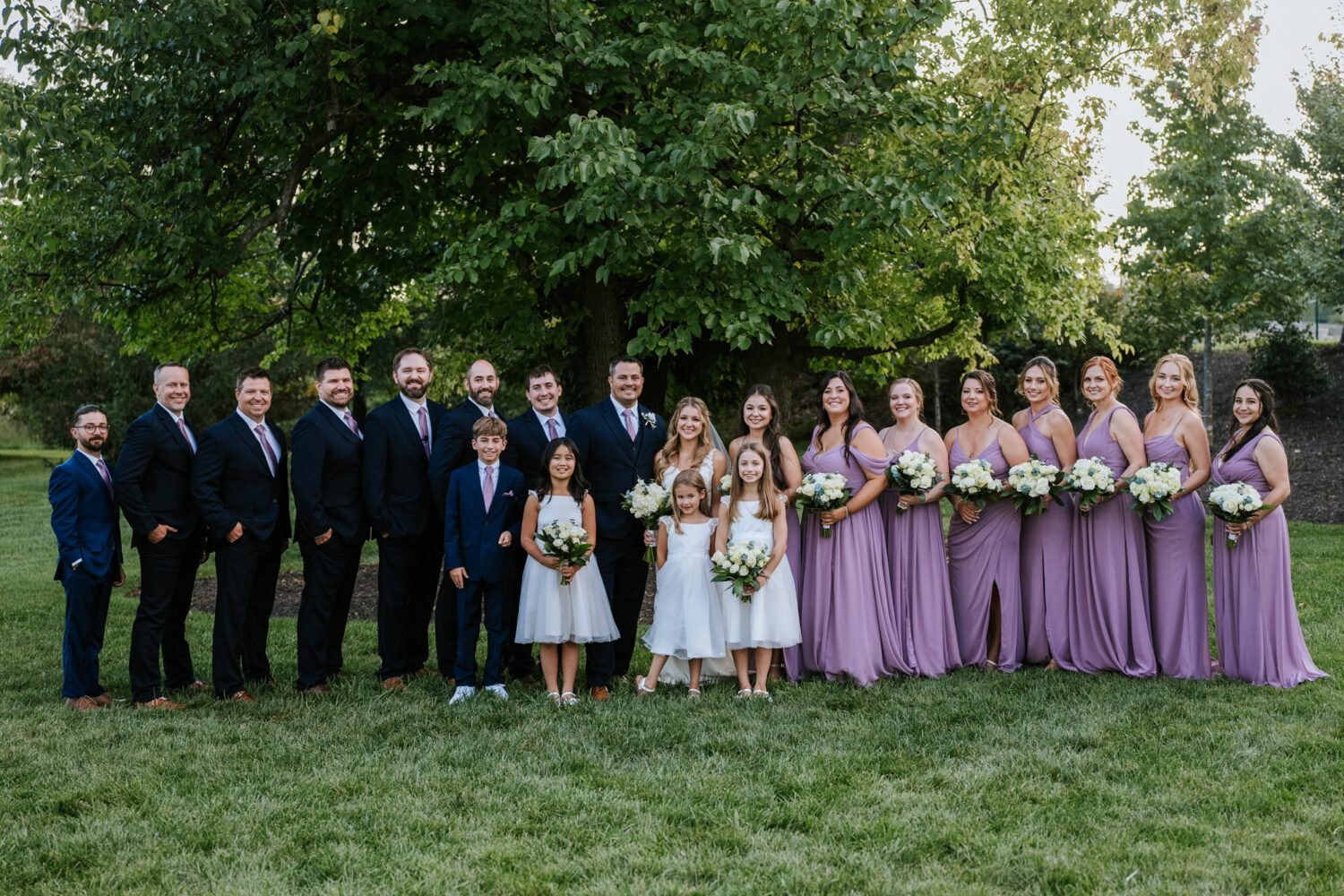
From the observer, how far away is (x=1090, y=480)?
7.09 m

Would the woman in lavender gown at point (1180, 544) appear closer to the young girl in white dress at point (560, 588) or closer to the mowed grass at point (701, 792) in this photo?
the mowed grass at point (701, 792)

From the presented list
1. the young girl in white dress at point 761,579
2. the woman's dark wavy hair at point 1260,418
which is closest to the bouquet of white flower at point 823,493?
the young girl in white dress at point 761,579

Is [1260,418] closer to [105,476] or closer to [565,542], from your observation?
[565,542]

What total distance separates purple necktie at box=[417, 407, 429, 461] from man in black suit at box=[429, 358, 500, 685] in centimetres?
19

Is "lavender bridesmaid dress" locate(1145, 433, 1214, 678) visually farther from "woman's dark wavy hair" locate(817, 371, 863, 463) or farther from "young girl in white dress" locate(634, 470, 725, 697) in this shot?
"young girl in white dress" locate(634, 470, 725, 697)

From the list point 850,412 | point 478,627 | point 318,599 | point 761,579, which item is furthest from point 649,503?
point 318,599

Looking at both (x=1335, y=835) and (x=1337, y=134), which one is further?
(x=1337, y=134)

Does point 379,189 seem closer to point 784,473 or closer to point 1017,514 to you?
point 784,473

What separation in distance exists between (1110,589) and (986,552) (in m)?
0.89

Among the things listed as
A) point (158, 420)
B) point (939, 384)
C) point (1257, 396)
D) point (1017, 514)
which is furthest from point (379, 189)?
point (939, 384)

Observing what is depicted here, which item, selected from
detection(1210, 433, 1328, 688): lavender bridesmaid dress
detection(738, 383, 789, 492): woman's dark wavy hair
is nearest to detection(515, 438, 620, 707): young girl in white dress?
detection(738, 383, 789, 492): woman's dark wavy hair

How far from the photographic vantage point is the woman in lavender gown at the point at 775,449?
729 centimetres

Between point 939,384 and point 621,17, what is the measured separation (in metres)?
20.1

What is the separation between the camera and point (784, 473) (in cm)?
739
